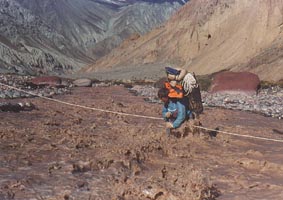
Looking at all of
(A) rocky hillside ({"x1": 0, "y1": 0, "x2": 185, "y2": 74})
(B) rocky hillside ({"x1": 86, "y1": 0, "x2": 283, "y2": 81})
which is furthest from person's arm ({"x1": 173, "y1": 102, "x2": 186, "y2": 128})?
(A) rocky hillside ({"x1": 0, "y1": 0, "x2": 185, "y2": 74})

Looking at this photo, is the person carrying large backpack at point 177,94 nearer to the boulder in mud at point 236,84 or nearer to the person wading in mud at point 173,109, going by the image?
the person wading in mud at point 173,109

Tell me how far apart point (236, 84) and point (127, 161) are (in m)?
20.9

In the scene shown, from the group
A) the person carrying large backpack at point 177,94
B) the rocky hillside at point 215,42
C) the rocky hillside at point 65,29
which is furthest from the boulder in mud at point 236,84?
the rocky hillside at point 65,29

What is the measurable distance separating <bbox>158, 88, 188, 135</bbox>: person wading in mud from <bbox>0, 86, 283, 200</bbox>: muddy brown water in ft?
1.66

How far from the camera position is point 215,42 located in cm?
5578

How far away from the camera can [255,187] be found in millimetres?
Answer: 7805

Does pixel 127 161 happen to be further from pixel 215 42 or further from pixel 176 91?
pixel 215 42

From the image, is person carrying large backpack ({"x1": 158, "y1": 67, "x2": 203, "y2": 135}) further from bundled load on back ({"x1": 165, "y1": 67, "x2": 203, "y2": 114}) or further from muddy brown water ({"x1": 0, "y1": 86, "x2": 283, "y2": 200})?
muddy brown water ({"x1": 0, "y1": 86, "x2": 283, "y2": 200})

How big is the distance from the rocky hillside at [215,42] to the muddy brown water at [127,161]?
2389 cm

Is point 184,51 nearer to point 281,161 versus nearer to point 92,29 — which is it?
point 281,161

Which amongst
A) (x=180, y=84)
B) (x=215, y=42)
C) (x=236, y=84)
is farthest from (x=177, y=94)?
(x=215, y=42)

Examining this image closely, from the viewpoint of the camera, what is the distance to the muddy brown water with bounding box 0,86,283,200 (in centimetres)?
700

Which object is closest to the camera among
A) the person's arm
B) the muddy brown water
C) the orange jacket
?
the muddy brown water

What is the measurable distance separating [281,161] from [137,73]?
50144 millimetres
